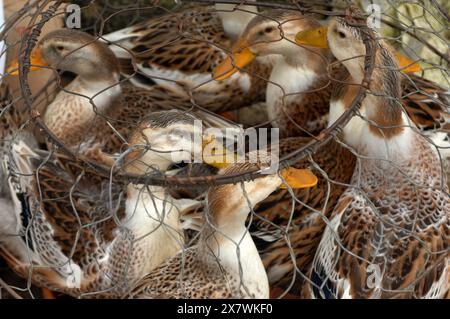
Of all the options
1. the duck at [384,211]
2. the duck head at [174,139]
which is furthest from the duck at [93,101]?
the duck at [384,211]

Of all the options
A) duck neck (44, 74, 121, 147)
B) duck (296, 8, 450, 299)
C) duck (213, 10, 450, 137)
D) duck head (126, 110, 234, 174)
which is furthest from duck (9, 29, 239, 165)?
duck (296, 8, 450, 299)

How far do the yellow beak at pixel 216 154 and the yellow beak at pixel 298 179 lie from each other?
92 mm

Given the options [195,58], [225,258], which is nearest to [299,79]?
[195,58]

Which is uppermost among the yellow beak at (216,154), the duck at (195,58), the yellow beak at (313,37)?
the yellow beak at (313,37)

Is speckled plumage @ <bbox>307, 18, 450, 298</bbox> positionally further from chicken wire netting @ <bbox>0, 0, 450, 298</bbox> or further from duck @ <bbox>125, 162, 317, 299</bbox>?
duck @ <bbox>125, 162, 317, 299</bbox>

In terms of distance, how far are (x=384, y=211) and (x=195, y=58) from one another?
2.04ft

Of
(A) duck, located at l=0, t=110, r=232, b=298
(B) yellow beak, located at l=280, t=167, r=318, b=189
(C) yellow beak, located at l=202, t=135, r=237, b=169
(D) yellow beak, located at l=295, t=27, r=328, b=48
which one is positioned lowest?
(A) duck, located at l=0, t=110, r=232, b=298

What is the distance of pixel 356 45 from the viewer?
1353 millimetres

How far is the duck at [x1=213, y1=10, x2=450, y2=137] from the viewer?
1464 millimetres

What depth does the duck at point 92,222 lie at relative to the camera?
126 cm

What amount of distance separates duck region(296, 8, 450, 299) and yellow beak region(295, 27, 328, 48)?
56 millimetres

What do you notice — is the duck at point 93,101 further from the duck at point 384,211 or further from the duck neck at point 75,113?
the duck at point 384,211

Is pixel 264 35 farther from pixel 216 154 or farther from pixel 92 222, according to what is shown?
pixel 92 222

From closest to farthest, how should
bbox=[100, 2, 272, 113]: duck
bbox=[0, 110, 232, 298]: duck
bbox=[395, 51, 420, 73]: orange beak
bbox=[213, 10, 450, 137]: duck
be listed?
1. bbox=[0, 110, 232, 298]: duck
2. bbox=[395, 51, 420, 73]: orange beak
3. bbox=[213, 10, 450, 137]: duck
4. bbox=[100, 2, 272, 113]: duck
